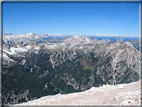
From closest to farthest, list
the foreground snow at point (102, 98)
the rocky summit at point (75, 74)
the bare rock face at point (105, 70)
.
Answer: the foreground snow at point (102, 98)
the rocky summit at point (75, 74)
the bare rock face at point (105, 70)

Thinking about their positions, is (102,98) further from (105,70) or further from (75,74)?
(105,70)

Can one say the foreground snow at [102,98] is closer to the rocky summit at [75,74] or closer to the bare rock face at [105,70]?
the rocky summit at [75,74]

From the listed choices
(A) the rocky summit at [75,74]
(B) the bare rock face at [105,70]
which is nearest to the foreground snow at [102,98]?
(A) the rocky summit at [75,74]

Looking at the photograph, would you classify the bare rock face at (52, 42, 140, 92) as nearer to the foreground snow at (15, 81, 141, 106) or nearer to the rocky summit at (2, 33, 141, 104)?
the rocky summit at (2, 33, 141, 104)

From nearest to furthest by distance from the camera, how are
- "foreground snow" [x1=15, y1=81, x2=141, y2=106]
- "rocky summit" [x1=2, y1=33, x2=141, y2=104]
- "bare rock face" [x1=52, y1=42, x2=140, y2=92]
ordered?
"foreground snow" [x1=15, y1=81, x2=141, y2=106] < "rocky summit" [x1=2, y1=33, x2=141, y2=104] < "bare rock face" [x1=52, y1=42, x2=140, y2=92]

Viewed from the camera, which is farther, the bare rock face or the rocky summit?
the bare rock face

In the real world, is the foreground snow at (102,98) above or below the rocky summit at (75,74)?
above

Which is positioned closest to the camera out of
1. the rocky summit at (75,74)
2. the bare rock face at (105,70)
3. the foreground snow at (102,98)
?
the foreground snow at (102,98)

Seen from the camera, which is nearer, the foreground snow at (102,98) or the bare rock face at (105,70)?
the foreground snow at (102,98)

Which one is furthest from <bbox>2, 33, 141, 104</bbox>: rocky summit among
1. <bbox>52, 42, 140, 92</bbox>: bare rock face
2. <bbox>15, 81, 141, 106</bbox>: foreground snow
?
<bbox>15, 81, 141, 106</bbox>: foreground snow

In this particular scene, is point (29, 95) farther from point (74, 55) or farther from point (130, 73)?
point (74, 55)

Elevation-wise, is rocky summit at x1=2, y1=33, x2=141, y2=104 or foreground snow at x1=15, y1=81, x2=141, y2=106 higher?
foreground snow at x1=15, y1=81, x2=141, y2=106
